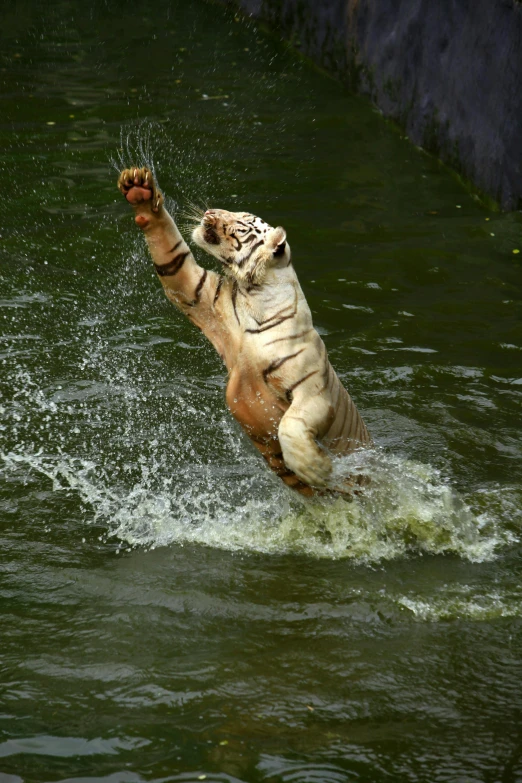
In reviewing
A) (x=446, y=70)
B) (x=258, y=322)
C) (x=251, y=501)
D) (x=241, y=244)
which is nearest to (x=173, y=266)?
(x=241, y=244)

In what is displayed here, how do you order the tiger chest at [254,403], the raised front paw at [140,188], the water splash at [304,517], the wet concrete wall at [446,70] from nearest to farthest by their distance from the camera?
the raised front paw at [140,188]
the tiger chest at [254,403]
the water splash at [304,517]
the wet concrete wall at [446,70]

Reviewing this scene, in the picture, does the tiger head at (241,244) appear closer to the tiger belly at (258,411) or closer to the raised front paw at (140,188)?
the raised front paw at (140,188)

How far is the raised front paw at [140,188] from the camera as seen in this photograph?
14.4 feet

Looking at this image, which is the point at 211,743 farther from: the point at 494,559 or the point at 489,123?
the point at 489,123

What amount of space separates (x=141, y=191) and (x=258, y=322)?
77cm

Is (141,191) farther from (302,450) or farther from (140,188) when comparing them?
(302,450)

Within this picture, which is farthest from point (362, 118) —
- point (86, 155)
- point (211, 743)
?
point (211, 743)

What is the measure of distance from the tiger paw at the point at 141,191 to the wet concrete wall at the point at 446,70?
18.6ft

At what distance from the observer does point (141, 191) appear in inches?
174

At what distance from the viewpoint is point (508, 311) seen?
7480mm

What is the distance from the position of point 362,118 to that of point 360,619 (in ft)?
30.1

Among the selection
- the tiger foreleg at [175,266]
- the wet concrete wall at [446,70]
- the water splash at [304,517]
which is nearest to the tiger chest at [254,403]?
the tiger foreleg at [175,266]

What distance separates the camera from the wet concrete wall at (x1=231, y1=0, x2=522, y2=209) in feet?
31.2

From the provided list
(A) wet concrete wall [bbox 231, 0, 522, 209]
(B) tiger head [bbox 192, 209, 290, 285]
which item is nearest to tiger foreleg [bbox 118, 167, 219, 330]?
(B) tiger head [bbox 192, 209, 290, 285]
